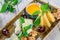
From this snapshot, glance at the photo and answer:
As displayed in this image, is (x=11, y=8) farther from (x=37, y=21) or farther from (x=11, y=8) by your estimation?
(x=37, y=21)

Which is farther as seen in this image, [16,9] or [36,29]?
[16,9]

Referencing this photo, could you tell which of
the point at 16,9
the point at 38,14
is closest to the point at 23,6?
the point at 16,9

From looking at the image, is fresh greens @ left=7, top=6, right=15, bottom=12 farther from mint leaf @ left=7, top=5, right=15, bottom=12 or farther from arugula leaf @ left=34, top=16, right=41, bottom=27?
arugula leaf @ left=34, top=16, right=41, bottom=27

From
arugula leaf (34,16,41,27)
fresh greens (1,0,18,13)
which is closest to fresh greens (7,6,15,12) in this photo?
fresh greens (1,0,18,13)

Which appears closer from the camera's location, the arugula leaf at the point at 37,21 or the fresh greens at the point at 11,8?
the arugula leaf at the point at 37,21

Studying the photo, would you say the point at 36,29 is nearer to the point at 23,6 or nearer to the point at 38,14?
the point at 38,14

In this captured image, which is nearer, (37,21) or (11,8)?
(37,21)

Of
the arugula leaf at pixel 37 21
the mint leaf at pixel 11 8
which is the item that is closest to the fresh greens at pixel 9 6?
the mint leaf at pixel 11 8

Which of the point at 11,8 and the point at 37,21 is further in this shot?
the point at 11,8

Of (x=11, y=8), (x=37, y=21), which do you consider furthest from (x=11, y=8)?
(x=37, y=21)

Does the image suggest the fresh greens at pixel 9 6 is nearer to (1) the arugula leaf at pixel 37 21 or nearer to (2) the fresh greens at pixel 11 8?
(2) the fresh greens at pixel 11 8
